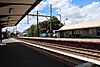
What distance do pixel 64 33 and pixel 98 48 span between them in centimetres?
6099

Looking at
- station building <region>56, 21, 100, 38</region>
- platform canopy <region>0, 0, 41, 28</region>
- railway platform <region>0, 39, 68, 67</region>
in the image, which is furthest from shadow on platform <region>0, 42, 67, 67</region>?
station building <region>56, 21, 100, 38</region>

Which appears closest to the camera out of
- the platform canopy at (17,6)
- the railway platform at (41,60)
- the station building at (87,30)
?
the railway platform at (41,60)

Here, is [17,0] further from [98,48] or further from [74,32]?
[74,32]

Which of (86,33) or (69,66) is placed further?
(86,33)

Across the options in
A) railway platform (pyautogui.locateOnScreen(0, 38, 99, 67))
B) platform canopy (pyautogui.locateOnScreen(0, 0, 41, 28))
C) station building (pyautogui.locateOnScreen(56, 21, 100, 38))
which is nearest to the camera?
railway platform (pyautogui.locateOnScreen(0, 38, 99, 67))

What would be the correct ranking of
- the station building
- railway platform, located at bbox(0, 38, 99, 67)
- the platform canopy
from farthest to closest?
the station building
the platform canopy
railway platform, located at bbox(0, 38, 99, 67)

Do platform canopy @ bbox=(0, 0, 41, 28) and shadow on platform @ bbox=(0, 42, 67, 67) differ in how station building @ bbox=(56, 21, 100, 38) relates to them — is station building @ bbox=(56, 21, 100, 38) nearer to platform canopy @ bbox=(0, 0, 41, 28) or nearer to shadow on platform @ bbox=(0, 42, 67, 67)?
platform canopy @ bbox=(0, 0, 41, 28)

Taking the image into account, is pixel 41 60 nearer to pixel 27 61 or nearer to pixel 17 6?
pixel 27 61

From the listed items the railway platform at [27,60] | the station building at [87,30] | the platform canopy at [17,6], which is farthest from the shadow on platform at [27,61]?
the station building at [87,30]

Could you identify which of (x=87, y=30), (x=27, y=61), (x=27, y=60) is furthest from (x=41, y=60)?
(x=87, y=30)

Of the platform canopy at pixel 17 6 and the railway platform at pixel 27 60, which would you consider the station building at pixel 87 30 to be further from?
the railway platform at pixel 27 60

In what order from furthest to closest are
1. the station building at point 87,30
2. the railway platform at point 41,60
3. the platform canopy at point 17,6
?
the station building at point 87,30 < the platform canopy at point 17,6 < the railway platform at point 41,60

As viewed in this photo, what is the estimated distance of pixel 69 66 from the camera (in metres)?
11.5

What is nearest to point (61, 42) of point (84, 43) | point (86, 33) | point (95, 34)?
point (84, 43)
